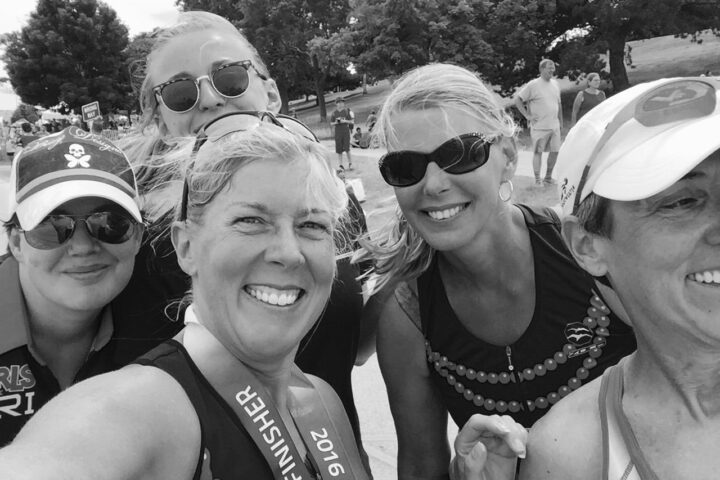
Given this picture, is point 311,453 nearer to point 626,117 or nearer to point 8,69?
point 626,117

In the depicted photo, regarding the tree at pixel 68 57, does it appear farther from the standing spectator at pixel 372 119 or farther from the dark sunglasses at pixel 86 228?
the dark sunglasses at pixel 86 228

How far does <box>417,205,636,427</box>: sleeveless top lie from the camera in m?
2.18

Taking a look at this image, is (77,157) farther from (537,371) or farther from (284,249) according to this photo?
(537,371)

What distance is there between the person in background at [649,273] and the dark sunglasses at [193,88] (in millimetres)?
1735

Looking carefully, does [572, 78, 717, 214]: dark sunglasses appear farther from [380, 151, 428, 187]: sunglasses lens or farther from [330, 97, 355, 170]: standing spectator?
[330, 97, 355, 170]: standing spectator

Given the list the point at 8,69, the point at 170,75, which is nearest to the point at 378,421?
the point at 170,75

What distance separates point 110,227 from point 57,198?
0.59ft

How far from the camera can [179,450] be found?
1325 mm

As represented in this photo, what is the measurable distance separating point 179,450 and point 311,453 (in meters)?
0.43

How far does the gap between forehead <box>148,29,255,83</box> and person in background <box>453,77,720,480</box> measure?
183 centimetres

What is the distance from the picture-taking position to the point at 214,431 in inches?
55.8

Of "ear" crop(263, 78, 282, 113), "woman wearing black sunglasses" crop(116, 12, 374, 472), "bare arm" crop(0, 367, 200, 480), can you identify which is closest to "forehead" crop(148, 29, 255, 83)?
"woman wearing black sunglasses" crop(116, 12, 374, 472)

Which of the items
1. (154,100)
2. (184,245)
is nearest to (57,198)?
(184,245)

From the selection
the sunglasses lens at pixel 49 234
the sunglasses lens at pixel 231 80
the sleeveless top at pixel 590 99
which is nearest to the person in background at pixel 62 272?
the sunglasses lens at pixel 49 234
